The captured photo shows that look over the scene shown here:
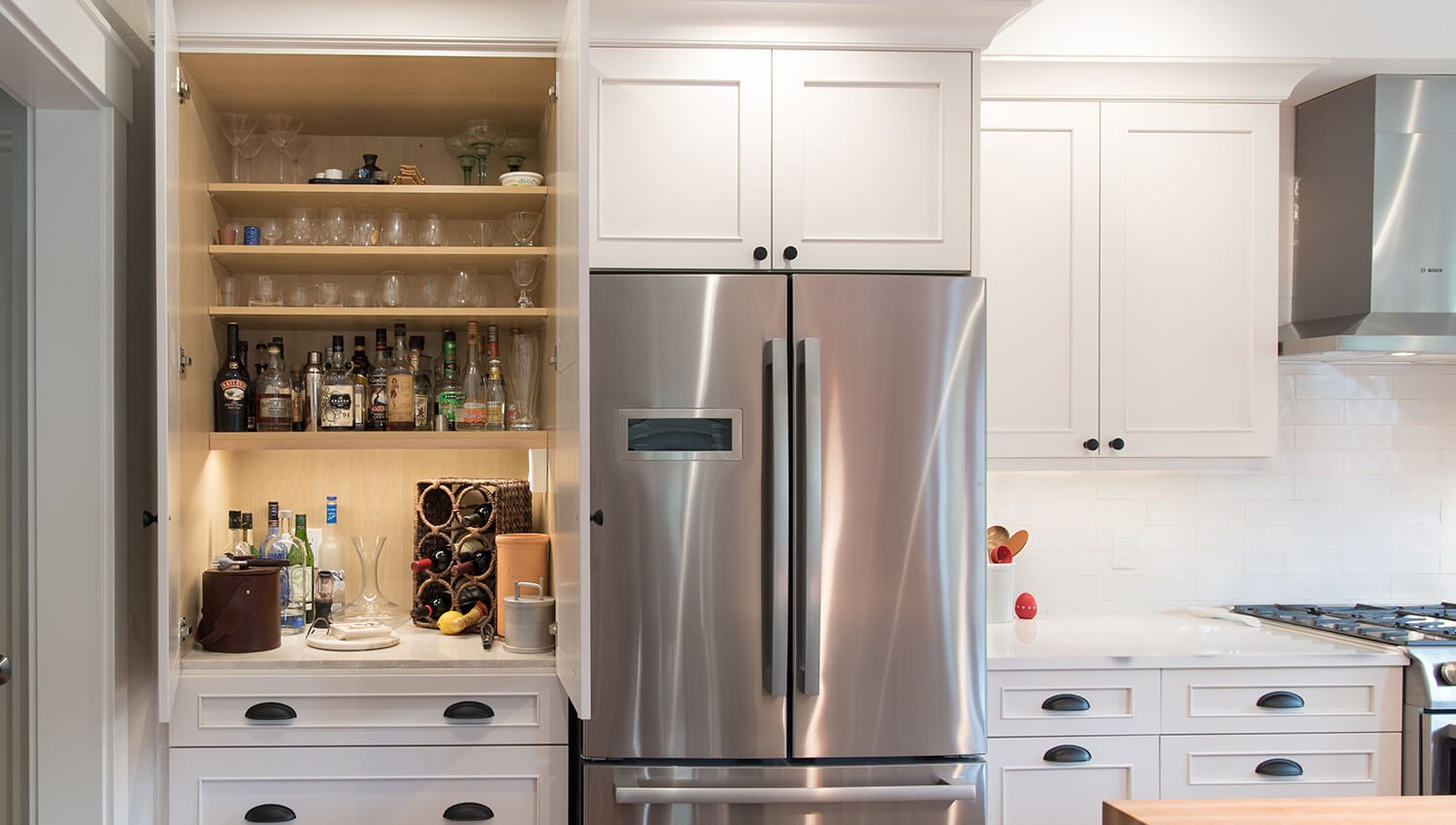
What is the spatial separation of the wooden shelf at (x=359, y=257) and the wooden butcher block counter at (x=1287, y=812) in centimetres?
164

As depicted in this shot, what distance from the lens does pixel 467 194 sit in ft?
7.69

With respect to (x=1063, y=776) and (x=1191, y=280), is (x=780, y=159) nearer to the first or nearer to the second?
(x=1191, y=280)

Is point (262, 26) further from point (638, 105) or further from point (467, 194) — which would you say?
point (638, 105)

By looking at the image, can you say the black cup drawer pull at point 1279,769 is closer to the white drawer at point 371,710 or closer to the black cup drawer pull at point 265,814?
the white drawer at point 371,710

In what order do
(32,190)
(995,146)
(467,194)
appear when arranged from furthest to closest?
(995,146), (467,194), (32,190)

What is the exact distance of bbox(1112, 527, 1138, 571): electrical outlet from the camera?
2.95 metres

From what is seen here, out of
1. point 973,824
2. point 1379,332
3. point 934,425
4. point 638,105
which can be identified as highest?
point 638,105

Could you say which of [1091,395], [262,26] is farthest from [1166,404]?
[262,26]

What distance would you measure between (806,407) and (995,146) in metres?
1.04

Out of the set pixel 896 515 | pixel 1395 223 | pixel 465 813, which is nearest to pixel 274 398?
pixel 465 813

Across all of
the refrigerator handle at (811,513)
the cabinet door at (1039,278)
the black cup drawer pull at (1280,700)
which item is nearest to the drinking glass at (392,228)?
the refrigerator handle at (811,513)

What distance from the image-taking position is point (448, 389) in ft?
8.12

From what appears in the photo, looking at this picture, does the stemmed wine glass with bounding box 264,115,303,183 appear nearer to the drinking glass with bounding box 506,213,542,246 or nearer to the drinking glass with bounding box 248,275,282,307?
the drinking glass with bounding box 248,275,282,307

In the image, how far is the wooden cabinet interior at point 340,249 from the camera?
221 cm
